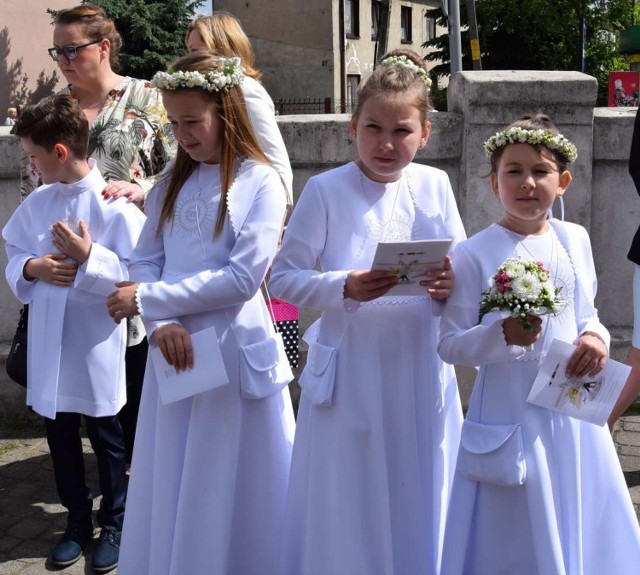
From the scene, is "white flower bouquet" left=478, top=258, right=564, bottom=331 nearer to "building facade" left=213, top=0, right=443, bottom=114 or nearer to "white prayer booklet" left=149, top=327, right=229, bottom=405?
"white prayer booklet" left=149, top=327, right=229, bottom=405

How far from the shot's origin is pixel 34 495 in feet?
16.2

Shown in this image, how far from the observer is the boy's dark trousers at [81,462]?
163 inches

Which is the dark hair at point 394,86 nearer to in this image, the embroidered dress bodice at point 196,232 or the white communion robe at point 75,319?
the embroidered dress bodice at point 196,232

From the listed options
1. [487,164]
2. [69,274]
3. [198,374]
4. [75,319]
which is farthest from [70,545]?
[487,164]

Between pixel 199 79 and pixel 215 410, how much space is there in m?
1.17

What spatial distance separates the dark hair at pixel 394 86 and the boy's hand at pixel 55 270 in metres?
1.51

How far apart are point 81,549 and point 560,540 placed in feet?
7.53

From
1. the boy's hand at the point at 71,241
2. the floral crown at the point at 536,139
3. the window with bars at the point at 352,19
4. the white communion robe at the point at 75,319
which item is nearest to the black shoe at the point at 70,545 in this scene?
the white communion robe at the point at 75,319

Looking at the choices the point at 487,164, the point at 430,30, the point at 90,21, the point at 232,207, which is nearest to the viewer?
the point at 232,207

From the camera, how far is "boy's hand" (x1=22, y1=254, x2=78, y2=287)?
12.8 ft

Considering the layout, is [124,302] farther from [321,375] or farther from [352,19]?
[352,19]

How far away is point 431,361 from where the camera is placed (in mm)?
3176

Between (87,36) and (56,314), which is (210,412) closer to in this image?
(56,314)

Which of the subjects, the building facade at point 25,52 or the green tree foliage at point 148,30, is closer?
the green tree foliage at point 148,30
